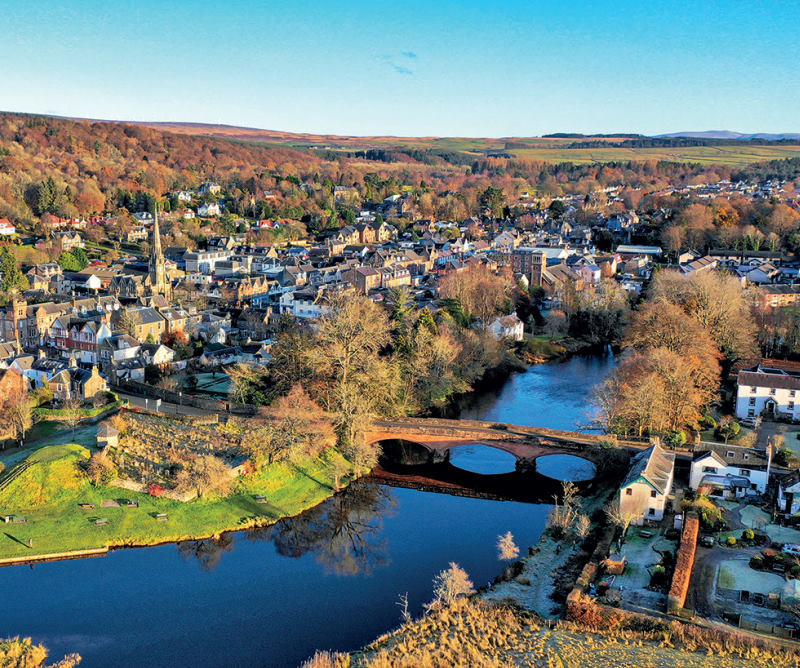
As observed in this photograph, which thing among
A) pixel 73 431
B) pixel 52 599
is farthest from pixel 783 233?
pixel 52 599

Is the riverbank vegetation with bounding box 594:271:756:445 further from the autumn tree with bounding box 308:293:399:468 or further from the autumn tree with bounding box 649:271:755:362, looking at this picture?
the autumn tree with bounding box 308:293:399:468

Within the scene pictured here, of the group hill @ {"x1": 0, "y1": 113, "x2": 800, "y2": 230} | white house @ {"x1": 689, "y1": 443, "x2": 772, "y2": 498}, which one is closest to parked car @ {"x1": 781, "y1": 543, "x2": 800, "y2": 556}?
white house @ {"x1": 689, "y1": 443, "x2": 772, "y2": 498}

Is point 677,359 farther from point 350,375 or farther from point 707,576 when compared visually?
point 350,375

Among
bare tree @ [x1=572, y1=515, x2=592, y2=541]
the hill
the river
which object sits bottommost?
the river

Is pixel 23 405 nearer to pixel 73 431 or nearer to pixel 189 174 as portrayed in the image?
pixel 73 431

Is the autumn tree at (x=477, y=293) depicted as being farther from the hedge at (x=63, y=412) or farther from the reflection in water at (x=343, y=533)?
the reflection in water at (x=343, y=533)

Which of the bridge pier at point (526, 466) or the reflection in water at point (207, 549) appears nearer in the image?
the reflection in water at point (207, 549)

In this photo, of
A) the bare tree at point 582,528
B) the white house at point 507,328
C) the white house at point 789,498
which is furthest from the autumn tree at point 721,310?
the bare tree at point 582,528
